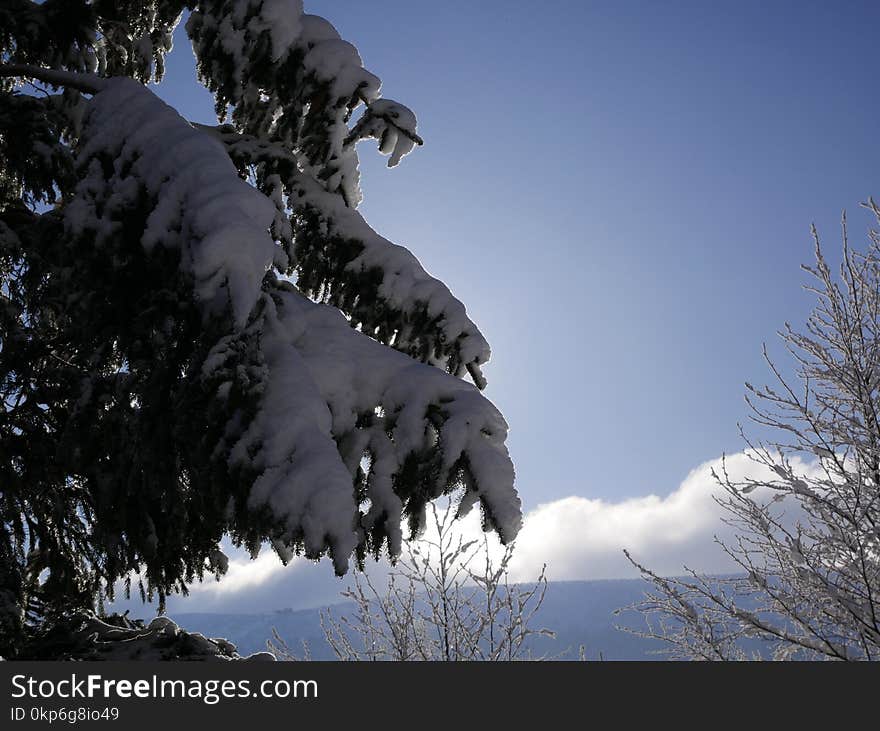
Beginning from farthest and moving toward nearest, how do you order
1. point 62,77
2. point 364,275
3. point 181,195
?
point 364,275, point 62,77, point 181,195

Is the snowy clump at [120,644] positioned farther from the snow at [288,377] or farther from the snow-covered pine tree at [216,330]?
the snow at [288,377]

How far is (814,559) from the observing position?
638cm

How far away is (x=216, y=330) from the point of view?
7.55 ft

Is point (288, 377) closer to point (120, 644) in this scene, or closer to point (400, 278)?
point (400, 278)

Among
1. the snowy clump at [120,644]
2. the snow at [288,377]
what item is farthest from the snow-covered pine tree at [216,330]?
the snowy clump at [120,644]

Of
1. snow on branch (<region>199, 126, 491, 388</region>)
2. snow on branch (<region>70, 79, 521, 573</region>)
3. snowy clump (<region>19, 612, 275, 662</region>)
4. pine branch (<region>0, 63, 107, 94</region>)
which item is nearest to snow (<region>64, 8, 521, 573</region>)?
snow on branch (<region>70, 79, 521, 573</region>)

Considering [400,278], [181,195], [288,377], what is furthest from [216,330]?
[400,278]

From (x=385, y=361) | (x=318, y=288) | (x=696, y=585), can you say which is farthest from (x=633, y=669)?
(x=696, y=585)

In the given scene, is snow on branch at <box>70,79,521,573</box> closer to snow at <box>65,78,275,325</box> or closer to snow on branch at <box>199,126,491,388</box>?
snow at <box>65,78,275,325</box>

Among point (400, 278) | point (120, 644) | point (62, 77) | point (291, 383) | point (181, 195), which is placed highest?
point (62, 77)

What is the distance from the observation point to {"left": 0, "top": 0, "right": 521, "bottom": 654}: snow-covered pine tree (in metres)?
2.27

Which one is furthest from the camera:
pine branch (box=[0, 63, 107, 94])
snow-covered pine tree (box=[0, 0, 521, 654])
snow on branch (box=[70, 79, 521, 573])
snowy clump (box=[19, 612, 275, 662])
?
pine branch (box=[0, 63, 107, 94])

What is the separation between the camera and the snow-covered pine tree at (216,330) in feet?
7.45

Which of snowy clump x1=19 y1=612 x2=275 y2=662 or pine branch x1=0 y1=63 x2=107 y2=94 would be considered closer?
snowy clump x1=19 y1=612 x2=275 y2=662
